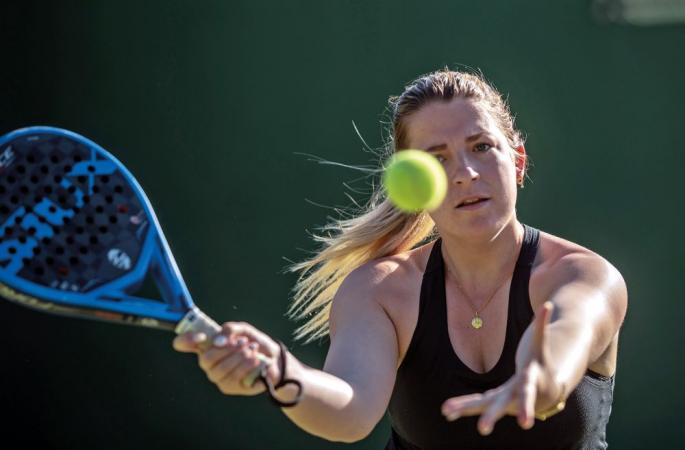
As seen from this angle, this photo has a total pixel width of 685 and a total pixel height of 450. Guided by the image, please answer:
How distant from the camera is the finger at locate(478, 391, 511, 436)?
156 cm

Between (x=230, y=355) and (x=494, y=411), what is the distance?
1.54 feet

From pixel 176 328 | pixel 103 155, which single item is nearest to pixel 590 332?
pixel 176 328

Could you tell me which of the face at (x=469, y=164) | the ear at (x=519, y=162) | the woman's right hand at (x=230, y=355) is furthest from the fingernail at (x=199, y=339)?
the ear at (x=519, y=162)

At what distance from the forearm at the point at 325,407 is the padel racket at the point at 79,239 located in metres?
0.14

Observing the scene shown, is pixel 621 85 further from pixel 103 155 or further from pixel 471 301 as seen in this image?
pixel 103 155

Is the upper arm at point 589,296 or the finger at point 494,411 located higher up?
the finger at point 494,411

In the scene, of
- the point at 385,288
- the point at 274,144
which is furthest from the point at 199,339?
the point at 274,144

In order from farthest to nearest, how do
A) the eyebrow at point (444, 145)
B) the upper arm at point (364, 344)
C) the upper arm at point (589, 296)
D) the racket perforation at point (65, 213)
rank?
the eyebrow at point (444, 145)
the upper arm at point (364, 344)
the upper arm at point (589, 296)
the racket perforation at point (65, 213)

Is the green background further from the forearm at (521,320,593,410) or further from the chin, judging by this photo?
the forearm at (521,320,593,410)

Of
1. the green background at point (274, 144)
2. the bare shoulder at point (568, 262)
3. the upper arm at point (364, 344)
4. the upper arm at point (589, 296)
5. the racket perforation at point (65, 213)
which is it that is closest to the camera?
the racket perforation at point (65, 213)

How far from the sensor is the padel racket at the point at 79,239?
180cm

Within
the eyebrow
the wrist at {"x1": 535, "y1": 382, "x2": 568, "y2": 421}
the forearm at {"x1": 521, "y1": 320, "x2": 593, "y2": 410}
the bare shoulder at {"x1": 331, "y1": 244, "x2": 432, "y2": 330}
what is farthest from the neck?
the wrist at {"x1": 535, "y1": 382, "x2": 568, "y2": 421}

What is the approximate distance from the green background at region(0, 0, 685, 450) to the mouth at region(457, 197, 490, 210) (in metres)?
1.57

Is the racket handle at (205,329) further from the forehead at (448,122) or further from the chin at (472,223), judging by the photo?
the forehead at (448,122)
